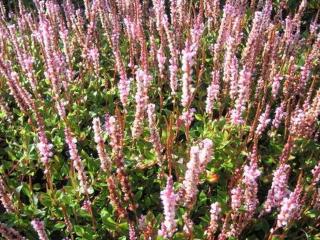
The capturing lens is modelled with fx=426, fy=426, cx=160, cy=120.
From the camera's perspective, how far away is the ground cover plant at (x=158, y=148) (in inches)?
86.6

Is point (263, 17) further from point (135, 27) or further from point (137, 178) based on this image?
point (137, 178)

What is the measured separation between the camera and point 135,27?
3336 mm

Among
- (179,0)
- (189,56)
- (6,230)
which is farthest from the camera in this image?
(179,0)

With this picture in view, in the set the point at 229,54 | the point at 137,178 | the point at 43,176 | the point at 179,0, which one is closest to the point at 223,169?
the point at 137,178

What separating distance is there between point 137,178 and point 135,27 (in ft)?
3.99

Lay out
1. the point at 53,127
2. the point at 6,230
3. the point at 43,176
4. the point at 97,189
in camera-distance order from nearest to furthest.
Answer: the point at 6,230, the point at 97,189, the point at 43,176, the point at 53,127

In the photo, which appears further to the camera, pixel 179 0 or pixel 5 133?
pixel 179 0

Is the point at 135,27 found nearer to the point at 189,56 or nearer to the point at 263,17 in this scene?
the point at 263,17

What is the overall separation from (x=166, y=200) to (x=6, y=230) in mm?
767

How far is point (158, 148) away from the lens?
7.83ft

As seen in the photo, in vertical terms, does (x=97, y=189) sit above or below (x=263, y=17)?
below

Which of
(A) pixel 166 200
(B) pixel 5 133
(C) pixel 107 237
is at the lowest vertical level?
(C) pixel 107 237

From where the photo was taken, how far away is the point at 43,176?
3059 millimetres

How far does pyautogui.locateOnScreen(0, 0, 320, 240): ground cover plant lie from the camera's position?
2.20 metres
